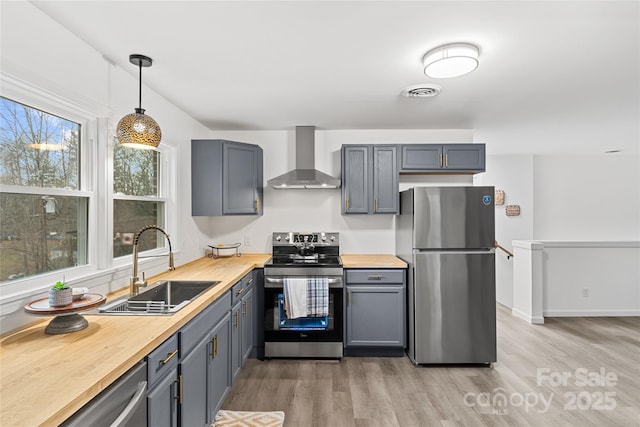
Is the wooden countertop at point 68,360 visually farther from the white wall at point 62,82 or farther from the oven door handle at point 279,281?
the oven door handle at point 279,281

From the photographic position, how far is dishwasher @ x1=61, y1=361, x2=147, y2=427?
1.00 meters

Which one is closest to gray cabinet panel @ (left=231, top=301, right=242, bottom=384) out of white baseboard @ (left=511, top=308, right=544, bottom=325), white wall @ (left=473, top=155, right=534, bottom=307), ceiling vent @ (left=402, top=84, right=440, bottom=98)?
ceiling vent @ (left=402, top=84, right=440, bottom=98)

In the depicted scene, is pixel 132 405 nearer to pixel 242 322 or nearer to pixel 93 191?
pixel 93 191

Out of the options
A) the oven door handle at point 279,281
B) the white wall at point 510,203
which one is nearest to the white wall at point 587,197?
the white wall at point 510,203

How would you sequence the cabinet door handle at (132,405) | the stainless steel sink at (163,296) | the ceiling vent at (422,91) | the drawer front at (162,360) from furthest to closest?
the ceiling vent at (422,91)
the stainless steel sink at (163,296)
the drawer front at (162,360)
the cabinet door handle at (132,405)

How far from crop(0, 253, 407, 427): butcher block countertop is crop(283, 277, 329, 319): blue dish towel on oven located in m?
1.20

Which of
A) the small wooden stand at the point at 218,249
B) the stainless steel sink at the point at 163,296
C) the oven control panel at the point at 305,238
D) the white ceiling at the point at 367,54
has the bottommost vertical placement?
the stainless steel sink at the point at 163,296

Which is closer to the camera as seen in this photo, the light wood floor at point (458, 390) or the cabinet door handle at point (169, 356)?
the cabinet door handle at point (169, 356)

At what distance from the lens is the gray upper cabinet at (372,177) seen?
3586 mm

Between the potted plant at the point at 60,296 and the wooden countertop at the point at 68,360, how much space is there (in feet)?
0.45

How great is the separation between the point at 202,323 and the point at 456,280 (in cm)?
223

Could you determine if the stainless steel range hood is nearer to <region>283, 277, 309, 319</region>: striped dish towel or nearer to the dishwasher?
<region>283, 277, 309, 319</region>: striped dish towel

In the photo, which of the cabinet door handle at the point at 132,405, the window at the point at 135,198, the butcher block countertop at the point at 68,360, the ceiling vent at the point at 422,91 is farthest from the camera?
the ceiling vent at the point at 422,91

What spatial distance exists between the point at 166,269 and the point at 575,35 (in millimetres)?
3273
